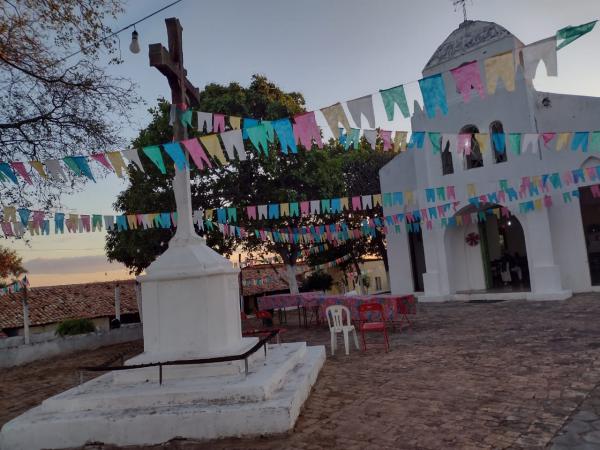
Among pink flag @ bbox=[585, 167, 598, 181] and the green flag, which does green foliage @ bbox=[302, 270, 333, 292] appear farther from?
the green flag

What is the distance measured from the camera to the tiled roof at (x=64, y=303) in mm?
17828

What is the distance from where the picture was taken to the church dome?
48.0 ft

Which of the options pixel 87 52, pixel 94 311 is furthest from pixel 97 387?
pixel 94 311

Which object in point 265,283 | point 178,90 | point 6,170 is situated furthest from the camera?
point 265,283

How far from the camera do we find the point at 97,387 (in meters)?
5.38

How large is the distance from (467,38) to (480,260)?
25.8 ft

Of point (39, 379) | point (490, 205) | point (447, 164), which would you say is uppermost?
point (447, 164)

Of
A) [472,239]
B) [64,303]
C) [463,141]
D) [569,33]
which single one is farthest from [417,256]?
[64,303]

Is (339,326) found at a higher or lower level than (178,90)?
lower

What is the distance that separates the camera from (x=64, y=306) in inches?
762

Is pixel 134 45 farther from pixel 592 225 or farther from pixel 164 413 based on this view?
pixel 592 225

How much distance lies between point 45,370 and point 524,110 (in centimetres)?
1503

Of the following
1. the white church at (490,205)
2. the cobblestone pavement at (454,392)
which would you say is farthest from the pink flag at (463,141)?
the white church at (490,205)

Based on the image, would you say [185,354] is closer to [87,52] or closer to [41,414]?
[41,414]
